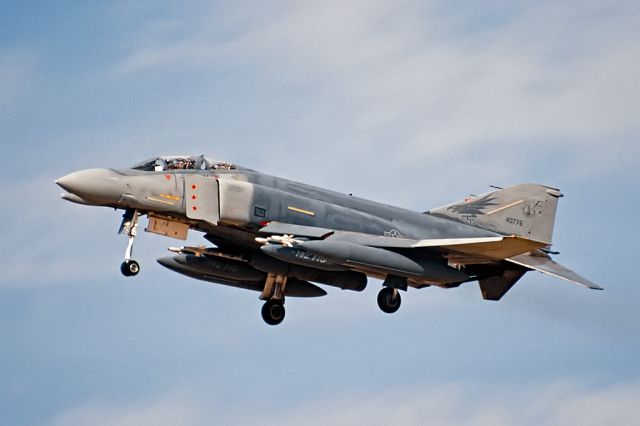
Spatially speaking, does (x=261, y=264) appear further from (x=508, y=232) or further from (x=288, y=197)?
(x=508, y=232)

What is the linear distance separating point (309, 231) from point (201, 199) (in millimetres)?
2581

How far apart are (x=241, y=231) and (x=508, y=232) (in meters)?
7.37

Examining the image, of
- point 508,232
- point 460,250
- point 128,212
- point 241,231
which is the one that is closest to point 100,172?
point 128,212

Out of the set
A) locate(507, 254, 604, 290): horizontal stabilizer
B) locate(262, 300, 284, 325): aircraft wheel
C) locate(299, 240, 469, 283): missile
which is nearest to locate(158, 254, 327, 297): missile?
locate(262, 300, 284, 325): aircraft wheel

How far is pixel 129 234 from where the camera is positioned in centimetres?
2897

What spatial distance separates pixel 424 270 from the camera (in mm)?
30266

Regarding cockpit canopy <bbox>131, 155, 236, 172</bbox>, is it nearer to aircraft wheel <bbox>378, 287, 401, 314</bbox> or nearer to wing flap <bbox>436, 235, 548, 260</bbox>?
aircraft wheel <bbox>378, 287, 401, 314</bbox>

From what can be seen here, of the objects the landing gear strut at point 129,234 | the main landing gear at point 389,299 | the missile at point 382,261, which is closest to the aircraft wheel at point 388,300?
the main landing gear at point 389,299

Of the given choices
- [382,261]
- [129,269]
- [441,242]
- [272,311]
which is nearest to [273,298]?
[272,311]

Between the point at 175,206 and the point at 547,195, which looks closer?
the point at 175,206

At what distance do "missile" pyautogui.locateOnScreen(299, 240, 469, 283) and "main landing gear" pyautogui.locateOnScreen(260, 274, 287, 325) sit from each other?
12.6 ft

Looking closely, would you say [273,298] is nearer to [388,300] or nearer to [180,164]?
[388,300]

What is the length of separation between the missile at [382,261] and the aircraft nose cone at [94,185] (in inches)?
171

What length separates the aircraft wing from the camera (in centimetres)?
2938
